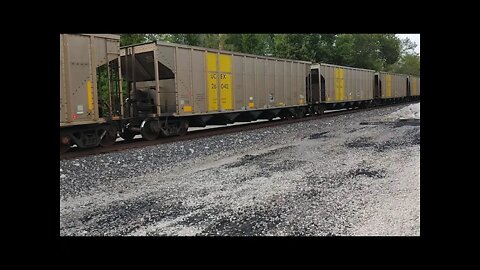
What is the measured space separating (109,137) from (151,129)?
1735mm

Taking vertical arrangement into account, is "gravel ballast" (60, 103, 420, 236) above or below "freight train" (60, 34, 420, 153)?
below

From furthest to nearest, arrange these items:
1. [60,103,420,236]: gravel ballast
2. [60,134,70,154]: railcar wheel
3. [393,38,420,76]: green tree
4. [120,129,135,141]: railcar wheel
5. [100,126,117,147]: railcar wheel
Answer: [393,38,420,76]: green tree, [120,129,135,141]: railcar wheel, [100,126,117,147]: railcar wheel, [60,134,70,154]: railcar wheel, [60,103,420,236]: gravel ballast

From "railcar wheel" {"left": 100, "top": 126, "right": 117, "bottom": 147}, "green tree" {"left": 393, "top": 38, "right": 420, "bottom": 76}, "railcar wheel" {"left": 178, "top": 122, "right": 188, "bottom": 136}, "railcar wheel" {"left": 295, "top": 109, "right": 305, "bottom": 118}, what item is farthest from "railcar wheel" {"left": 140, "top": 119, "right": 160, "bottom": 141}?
"green tree" {"left": 393, "top": 38, "right": 420, "bottom": 76}

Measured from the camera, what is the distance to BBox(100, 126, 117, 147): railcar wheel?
1110cm

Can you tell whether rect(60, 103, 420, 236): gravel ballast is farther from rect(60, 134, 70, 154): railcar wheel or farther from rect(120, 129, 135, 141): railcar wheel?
rect(120, 129, 135, 141): railcar wheel

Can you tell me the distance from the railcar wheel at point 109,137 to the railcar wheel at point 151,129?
1250 millimetres

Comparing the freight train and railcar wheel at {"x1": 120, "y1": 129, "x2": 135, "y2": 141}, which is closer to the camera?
the freight train

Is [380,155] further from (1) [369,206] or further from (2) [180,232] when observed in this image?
(2) [180,232]

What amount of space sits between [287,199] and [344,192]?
1071mm

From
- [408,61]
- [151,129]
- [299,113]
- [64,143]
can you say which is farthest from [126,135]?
[408,61]

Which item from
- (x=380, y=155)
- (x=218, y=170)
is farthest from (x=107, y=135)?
(x=380, y=155)

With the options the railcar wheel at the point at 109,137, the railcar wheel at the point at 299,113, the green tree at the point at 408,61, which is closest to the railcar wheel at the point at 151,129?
the railcar wheel at the point at 109,137

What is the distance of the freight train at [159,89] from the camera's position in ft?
32.9

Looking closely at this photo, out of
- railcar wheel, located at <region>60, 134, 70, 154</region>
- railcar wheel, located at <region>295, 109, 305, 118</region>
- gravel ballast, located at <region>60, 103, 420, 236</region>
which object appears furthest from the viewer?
railcar wheel, located at <region>295, 109, 305, 118</region>
